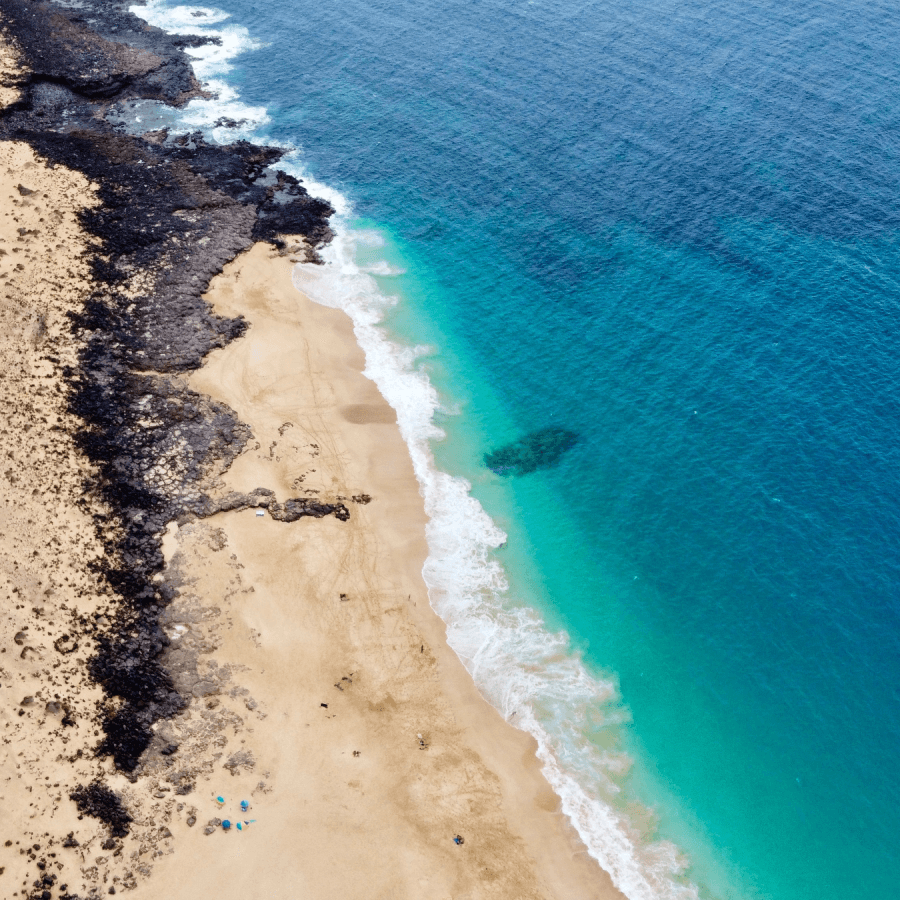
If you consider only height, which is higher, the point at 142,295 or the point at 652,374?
the point at 652,374

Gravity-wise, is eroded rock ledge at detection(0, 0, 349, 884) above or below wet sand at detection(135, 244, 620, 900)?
above

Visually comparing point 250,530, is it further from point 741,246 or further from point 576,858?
point 741,246

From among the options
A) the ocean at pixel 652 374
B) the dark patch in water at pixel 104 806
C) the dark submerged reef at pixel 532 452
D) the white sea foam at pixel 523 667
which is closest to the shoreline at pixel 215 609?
the dark patch in water at pixel 104 806

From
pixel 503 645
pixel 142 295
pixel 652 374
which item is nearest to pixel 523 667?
pixel 503 645

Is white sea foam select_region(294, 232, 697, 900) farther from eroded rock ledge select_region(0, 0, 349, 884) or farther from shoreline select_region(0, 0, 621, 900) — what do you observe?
eroded rock ledge select_region(0, 0, 349, 884)

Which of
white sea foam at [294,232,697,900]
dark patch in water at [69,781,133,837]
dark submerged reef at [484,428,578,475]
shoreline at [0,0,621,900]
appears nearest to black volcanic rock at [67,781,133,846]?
dark patch in water at [69,781,133,837]

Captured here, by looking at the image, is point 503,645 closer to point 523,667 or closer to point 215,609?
point 523,667
